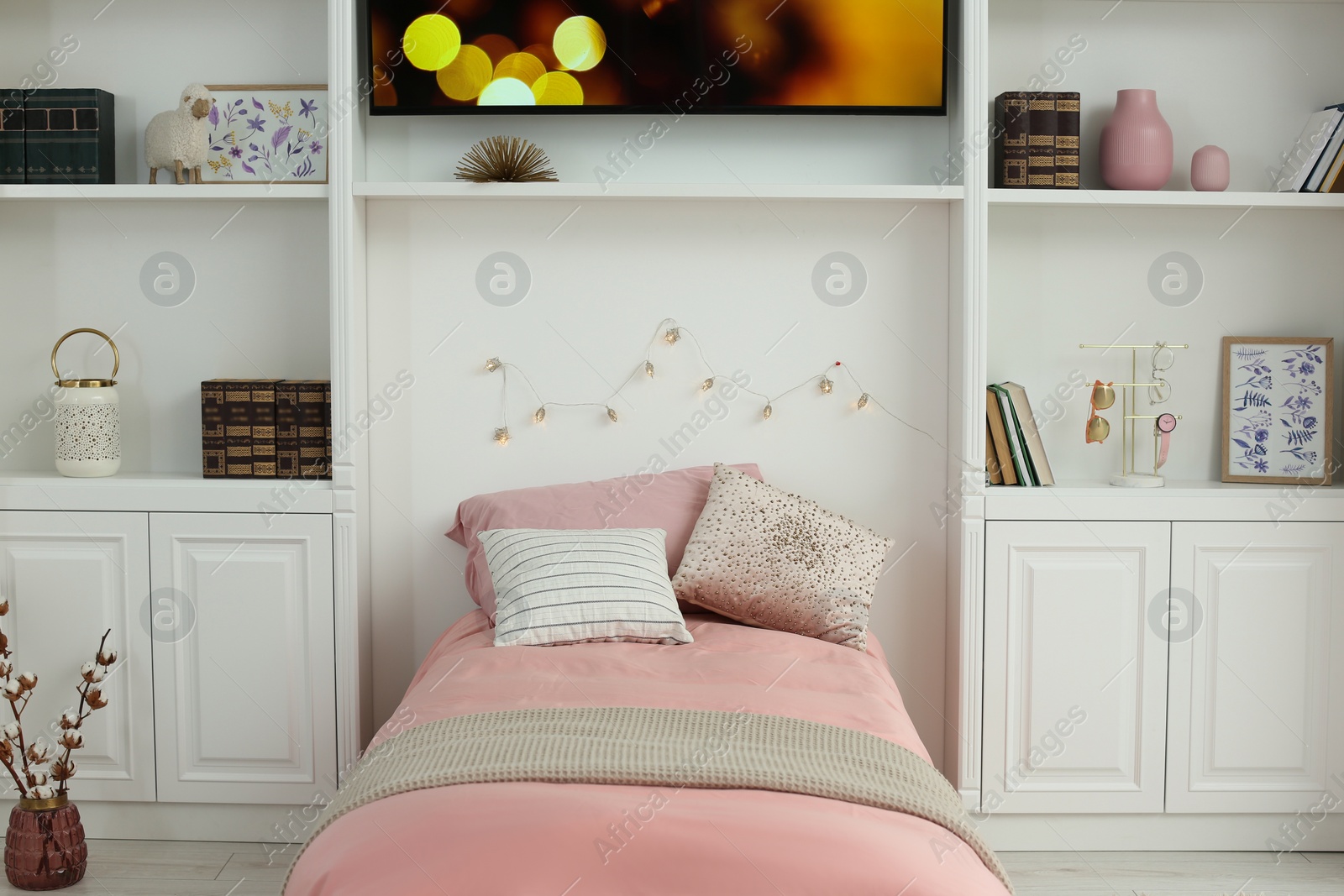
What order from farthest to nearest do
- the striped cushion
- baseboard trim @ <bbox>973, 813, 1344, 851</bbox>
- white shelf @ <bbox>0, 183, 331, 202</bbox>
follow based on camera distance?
baseboard trim @ <bbox>973, 813, 1344, 851</bbox>, white shelf @ <bbox>0, 183, 331, 202</bbox>, the striped cushion

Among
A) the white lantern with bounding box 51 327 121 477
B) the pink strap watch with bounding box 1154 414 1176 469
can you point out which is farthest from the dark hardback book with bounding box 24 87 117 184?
the pink strap watch with bounding box 1154 414 1176 469

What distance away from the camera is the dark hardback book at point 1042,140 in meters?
2.56

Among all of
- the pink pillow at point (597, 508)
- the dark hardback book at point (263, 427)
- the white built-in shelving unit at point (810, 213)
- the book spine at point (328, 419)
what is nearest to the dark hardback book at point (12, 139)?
the white built-in shelving unit at point (810, 213)

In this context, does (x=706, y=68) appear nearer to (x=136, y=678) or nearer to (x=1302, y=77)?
(x=1302, y=77)

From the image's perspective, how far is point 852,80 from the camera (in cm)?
263

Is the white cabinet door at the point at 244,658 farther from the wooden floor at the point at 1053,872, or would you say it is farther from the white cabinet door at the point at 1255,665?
the white cabinet door at the point at 1255,665

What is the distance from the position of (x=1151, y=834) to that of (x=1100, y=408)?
1078 millimetres

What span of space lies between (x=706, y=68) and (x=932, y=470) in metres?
1.19

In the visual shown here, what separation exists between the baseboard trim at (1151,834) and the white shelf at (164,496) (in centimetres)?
191

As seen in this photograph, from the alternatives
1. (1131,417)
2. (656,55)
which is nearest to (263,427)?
(656,55)

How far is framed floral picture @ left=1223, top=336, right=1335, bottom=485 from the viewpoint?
2680mm

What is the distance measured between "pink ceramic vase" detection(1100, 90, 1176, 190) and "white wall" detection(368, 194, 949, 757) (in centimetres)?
45

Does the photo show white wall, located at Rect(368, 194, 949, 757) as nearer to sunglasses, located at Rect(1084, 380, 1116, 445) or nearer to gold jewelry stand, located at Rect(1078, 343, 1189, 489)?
sunglasses, located at Rect(1084, 380, 1116, 445)

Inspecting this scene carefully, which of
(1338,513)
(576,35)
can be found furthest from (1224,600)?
(576,35)
